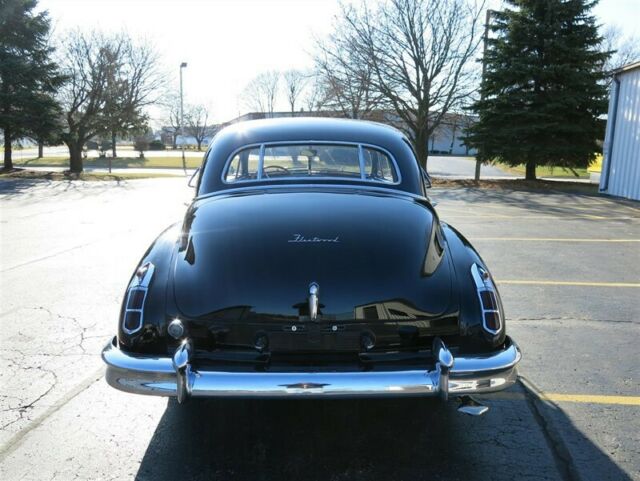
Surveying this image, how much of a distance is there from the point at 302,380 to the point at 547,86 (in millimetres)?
22837

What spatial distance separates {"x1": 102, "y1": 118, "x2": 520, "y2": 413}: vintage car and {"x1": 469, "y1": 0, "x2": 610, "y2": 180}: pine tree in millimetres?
20234

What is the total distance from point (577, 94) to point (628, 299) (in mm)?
17797

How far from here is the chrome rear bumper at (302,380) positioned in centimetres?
245

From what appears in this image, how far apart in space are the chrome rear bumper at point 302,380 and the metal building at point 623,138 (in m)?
15.8

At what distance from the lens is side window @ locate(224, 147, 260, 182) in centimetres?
388

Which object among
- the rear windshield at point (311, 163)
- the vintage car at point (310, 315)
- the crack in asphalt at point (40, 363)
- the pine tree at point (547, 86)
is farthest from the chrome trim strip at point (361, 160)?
the pine tree at point (547, 86)

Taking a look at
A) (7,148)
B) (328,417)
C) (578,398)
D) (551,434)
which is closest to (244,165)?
(328,417)

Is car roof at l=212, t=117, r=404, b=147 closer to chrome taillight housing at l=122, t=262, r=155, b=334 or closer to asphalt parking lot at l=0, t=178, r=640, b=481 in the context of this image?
chrome taillight housing at l=122, t=262, r=155, b=334

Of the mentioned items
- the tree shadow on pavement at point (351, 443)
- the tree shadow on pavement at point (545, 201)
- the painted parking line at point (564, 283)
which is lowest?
the tree shadow on pavement at point (351, 443)

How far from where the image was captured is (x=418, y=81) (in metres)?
23.6

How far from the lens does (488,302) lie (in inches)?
111

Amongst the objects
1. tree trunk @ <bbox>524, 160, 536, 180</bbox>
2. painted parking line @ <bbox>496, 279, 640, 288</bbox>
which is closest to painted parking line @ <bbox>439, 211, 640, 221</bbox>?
painted parking line @ <bbox>496, 279, 640, 288</bbox>

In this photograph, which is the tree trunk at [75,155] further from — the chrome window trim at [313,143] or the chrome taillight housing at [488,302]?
the chrome taillight housing at [488,302]

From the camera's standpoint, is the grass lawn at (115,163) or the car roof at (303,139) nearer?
the car roof at (303,139)
